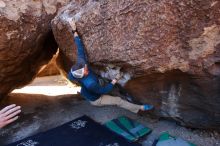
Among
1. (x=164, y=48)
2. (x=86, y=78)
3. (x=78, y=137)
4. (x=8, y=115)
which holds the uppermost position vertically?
(x=164, y=48)

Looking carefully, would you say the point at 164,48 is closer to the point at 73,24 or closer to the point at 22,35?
the point at 73,24

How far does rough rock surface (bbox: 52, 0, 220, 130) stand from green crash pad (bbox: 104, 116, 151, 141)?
28 cm

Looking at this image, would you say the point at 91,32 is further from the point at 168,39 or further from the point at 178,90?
the point at 178,90

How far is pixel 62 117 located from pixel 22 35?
42.5 inches

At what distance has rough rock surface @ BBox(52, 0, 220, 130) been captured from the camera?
7.95ft

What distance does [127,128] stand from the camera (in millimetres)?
3133

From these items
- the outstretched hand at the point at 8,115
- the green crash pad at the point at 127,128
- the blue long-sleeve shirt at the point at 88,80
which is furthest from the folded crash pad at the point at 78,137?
the outstretched hand at the point at 8,115

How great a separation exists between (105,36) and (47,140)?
125cm

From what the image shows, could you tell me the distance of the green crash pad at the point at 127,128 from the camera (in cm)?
300

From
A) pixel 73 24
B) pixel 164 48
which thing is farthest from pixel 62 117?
pixel 164 48

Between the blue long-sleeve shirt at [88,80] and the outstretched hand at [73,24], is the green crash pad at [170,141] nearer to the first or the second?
the blue long-sleeve shirt at [88,80]

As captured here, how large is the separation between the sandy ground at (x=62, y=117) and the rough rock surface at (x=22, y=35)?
47 cm

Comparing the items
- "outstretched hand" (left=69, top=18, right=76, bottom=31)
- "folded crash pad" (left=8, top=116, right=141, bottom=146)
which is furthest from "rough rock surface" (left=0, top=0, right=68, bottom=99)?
"folded crash pad" (left=8, top=116, right=141, bottom=146)

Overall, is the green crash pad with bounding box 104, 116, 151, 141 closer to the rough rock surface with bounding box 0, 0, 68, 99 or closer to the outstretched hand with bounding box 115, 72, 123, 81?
the outstretched hand with bounding box 115, 72, 123, 81
